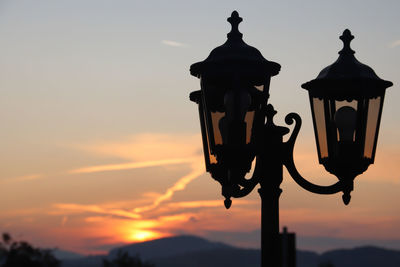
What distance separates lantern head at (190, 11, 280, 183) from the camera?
7293 mm

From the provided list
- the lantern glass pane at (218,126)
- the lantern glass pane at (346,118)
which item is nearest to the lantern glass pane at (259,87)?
the lantern glass pane at (218,126)

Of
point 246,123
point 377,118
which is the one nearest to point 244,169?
point 246,123

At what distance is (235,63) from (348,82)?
1125 mm

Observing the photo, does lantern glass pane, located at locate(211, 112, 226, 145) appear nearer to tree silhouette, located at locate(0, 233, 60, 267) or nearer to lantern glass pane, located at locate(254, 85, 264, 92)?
lantern glass pane, located at locate(254, 85, 264, 92)

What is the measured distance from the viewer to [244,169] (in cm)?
738

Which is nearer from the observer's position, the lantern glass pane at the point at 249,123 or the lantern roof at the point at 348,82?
the lantern glass pane at the point at 249,123

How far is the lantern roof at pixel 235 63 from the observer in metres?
7.39

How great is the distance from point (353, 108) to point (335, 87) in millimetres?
248

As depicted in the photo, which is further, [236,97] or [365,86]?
[365,86]

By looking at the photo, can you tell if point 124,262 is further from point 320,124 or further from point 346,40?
point 320,124

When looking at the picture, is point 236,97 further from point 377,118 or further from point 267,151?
point 377,118

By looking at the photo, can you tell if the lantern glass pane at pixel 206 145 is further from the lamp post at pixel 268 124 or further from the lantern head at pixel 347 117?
the lantern head at pixel 347 117

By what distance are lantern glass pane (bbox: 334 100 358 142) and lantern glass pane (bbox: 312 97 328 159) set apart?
0.12m

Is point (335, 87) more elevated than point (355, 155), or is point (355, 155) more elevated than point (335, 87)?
point (335, 87)
